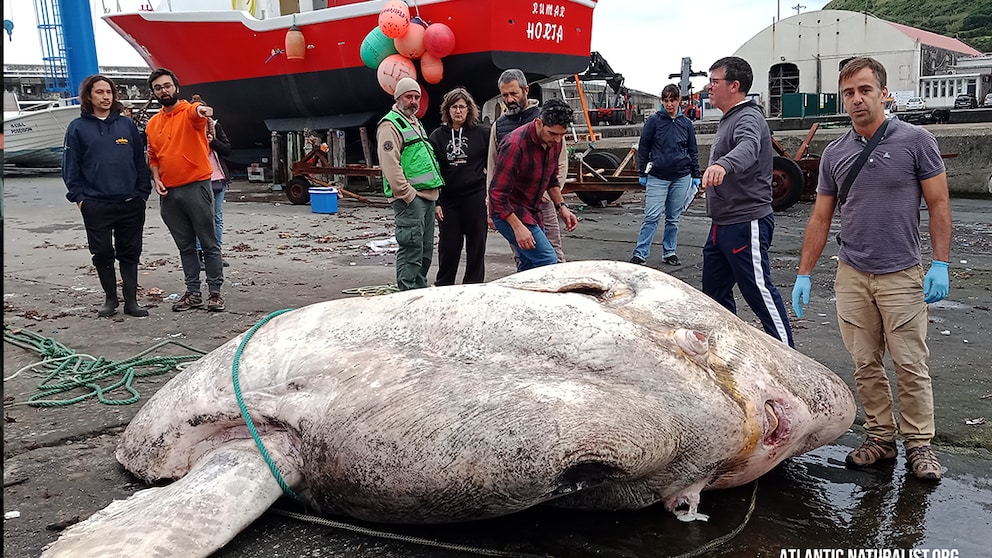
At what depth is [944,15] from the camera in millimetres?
85062

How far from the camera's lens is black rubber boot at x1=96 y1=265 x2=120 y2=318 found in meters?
6.40

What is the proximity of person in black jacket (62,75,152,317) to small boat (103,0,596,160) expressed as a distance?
9016 millimetres

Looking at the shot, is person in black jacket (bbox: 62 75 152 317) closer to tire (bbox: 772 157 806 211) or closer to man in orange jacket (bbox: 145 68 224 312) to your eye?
man in orange jacket (bbox: 145 68 224 312)

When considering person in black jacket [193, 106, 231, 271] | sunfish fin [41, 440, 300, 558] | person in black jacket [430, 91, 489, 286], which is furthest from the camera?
person in black jacket [193, 106, 231, 271]

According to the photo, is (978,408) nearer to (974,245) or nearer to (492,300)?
(492,300)

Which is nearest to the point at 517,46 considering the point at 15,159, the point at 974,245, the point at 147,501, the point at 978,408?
the point at 974,245

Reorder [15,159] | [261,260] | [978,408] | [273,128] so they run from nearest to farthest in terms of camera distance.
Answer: [978,408]
[261,260]
[273,128]
[15,159]

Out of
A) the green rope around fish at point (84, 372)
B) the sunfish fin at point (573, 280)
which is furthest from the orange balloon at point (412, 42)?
the sunfish fin at point (573, 280)

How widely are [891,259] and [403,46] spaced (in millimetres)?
12070

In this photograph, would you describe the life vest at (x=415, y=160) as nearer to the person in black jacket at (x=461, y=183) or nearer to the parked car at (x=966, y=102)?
the person in black jacket at (x=461, y=183)

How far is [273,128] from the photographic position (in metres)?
18.3

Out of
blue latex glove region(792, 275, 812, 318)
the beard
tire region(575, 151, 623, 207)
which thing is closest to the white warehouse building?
tire region(575, 151, 623, 207)

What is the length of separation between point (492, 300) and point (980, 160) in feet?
48.7

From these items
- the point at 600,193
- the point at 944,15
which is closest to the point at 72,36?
the point at 600,193
